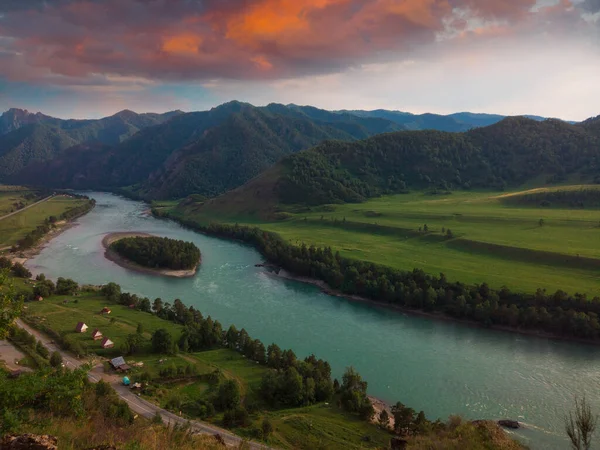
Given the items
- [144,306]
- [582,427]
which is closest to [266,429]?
[582,427]

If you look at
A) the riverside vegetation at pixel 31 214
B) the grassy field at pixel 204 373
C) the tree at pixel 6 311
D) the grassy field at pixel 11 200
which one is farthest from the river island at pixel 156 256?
the grassy field at pixel 11 200

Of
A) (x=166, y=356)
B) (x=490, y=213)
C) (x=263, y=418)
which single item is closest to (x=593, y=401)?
(x=263, y=418)

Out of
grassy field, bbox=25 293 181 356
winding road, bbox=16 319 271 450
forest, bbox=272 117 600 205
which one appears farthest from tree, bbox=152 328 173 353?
forest, bbox=272 117 600 205

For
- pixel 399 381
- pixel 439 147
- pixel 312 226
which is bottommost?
pixel 399 381

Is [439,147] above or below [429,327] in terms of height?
above

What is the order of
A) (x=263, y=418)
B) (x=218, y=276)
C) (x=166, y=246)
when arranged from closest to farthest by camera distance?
(x=263, y=418), (x=218, y=276), (x=166, y=246)

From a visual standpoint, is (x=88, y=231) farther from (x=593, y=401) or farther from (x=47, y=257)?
(x=593, y=401)

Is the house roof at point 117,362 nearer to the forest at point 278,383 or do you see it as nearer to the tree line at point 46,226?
the forest at point 278,383

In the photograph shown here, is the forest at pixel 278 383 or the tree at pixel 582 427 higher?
the tree at pixel 582 427
